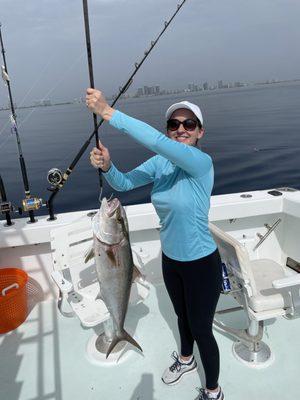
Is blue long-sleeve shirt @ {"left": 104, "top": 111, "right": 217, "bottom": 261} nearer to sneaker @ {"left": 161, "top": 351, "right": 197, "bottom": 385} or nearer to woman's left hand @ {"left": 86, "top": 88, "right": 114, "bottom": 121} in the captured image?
woman's left hand @ {"left": 86, "top": 88, "right": 114, "bottom": 121}

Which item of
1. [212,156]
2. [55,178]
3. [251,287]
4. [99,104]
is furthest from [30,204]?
[212,156]

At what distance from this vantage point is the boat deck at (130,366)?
275 centimetres

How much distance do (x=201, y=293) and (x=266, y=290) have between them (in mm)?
1026

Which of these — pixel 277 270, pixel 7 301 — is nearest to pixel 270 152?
pixel 277 270

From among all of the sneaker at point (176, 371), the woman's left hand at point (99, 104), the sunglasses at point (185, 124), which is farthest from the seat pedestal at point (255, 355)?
the woman's left hand at point (99, 104)

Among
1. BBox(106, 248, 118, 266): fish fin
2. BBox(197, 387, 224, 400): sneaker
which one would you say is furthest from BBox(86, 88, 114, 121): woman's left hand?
BBox(197, 387, 224, 400): sneaker

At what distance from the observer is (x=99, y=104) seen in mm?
1961

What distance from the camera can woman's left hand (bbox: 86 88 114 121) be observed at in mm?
1955

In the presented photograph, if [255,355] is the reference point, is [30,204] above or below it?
above

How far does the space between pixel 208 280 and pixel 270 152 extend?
1614cm

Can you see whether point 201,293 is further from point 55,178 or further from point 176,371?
point 55,178

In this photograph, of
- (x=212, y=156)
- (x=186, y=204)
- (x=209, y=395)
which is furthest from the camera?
(x=212, y=156)

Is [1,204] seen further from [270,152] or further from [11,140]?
[11,140]

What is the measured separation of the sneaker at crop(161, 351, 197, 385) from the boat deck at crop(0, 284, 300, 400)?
5cm
